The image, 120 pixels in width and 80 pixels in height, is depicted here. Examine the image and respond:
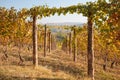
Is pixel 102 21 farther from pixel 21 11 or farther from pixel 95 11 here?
pixel 21 11

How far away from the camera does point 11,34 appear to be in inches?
1190

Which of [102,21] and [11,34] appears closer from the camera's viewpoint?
[102,21]

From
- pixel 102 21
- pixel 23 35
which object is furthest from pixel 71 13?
pixel 23 35

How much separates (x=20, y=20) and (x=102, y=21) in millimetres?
15166

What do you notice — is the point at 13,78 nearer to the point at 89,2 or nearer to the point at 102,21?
the point at 102,21

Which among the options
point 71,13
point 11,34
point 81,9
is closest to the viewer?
point 81,9

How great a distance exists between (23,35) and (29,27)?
1.83 metres

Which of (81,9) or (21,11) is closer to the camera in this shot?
(81,9)

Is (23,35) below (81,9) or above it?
below

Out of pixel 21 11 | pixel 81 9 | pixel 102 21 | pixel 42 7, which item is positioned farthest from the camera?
pixel 21 11

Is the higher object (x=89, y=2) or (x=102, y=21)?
(x=89, y=2)

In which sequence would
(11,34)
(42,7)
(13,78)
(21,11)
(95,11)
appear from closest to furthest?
(13,78) < (95,11) < (42,7) < (21,11) < (11,34)

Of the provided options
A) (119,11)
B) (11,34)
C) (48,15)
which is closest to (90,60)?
(48,15)

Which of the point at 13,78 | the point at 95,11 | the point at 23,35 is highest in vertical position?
the point at 95,11
